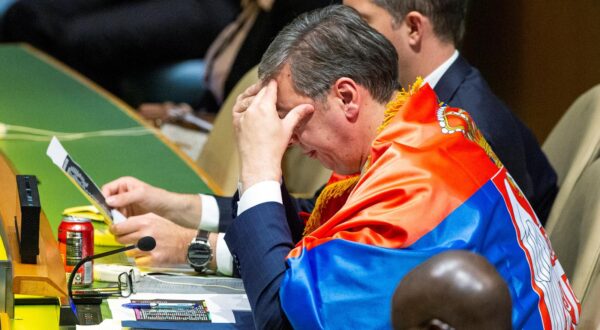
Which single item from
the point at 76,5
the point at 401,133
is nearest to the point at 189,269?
the point at 401,133

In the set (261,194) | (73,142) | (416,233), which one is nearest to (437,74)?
(261,194)

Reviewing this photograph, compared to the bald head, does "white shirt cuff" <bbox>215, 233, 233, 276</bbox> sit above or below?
above

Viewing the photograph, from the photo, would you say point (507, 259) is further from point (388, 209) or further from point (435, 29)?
point (435, 29)

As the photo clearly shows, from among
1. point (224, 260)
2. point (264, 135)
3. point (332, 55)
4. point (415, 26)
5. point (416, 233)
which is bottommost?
point (416, 233)

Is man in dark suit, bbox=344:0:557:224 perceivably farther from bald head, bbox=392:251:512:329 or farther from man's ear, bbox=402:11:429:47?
bald head, bbox=392:251:512:329

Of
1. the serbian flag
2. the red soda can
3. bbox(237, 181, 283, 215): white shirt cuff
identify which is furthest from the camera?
the red soda can

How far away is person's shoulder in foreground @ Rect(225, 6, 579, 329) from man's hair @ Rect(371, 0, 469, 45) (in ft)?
2.03

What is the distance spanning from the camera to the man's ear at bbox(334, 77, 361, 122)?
2.14m

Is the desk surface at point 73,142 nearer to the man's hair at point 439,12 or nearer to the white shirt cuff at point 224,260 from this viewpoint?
the white shirt cuff at point 224,260

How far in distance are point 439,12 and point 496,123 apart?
13.4 inches

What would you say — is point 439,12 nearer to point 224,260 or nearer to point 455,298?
point 224,260

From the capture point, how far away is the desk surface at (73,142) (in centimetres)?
312

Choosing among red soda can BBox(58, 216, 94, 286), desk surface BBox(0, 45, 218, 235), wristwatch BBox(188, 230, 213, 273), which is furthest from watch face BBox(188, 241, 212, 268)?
desk surface BBox(0, 45, 218, 235)

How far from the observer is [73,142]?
11.8 ft
